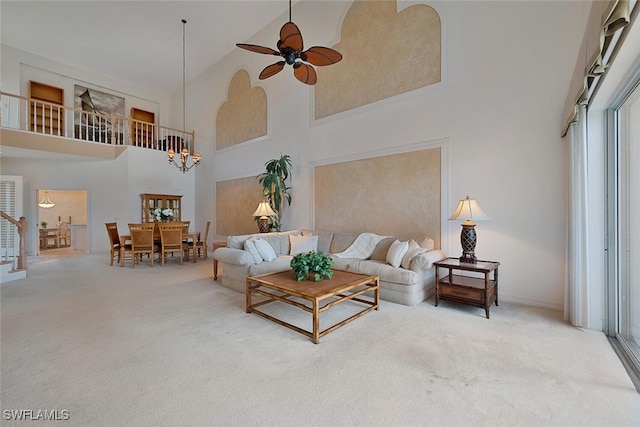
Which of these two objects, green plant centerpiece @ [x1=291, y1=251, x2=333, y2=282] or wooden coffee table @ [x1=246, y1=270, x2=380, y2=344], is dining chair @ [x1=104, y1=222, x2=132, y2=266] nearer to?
wooden coffee table @ [x1=246, y1=270, x2=380, y2=344]

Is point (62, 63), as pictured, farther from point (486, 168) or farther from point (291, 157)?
point (486, 168)

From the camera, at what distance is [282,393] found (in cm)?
183

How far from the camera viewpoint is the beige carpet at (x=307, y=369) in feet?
5.40

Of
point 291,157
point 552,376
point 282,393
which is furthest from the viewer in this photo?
point 291,157

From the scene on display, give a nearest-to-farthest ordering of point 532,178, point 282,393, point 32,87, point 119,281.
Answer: point 282,393 → point 532,178 → point 119,281 → point 32,87

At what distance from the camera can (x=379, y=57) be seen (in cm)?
488

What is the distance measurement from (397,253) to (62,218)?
482 inches

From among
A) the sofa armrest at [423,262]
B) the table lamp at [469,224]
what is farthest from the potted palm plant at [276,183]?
the table lamp at [469,224]

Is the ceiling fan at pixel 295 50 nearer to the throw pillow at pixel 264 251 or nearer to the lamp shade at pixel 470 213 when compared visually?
the lamp shade at pixel 470 213

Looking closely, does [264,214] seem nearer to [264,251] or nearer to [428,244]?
[264,251]

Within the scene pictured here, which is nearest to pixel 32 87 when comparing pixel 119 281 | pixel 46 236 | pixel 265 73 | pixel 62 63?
pixel 62 63

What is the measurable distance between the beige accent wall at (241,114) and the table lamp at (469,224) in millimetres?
5092

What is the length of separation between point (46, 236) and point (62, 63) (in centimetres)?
558

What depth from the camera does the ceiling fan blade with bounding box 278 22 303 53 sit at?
301 cm
